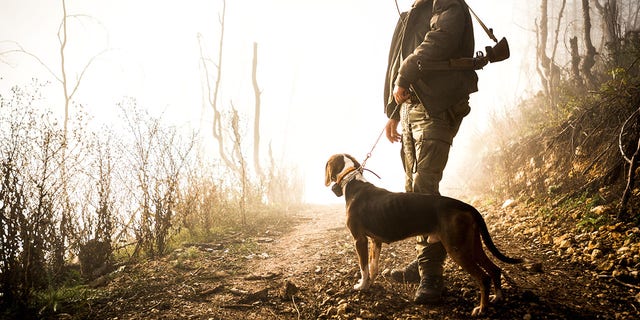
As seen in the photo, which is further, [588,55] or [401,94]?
[588,55]

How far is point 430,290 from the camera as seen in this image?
7.20ft

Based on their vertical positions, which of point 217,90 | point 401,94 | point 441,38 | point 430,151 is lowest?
point 430,151

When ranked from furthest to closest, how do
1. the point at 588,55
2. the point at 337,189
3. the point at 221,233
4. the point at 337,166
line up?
the point at 588,55 < the point at 221,233 < the point at 337,166 < the point at 337,189

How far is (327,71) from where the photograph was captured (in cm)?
3578

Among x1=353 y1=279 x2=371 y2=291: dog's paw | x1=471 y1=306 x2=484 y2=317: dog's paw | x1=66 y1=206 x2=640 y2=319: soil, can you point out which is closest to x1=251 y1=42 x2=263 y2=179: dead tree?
x1=66 y1=206 x2=640 y2=319: soil

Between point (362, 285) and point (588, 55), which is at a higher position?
point (588, 55)

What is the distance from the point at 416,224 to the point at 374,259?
70cm

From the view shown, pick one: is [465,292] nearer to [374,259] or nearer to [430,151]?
[374,259]

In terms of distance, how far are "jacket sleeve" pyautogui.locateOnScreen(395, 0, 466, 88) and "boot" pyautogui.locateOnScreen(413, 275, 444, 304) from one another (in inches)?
60.2

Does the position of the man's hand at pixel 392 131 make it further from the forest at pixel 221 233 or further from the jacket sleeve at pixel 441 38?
the forest at pixel 221 233

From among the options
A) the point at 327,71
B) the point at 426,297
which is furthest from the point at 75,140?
the point at 327,71

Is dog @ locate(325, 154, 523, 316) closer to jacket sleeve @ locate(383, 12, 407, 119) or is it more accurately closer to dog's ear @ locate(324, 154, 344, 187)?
dog's ear @ locate(324, 154, 344, 187)

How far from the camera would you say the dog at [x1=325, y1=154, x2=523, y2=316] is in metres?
1.98

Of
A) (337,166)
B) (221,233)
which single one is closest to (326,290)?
(337,166)
